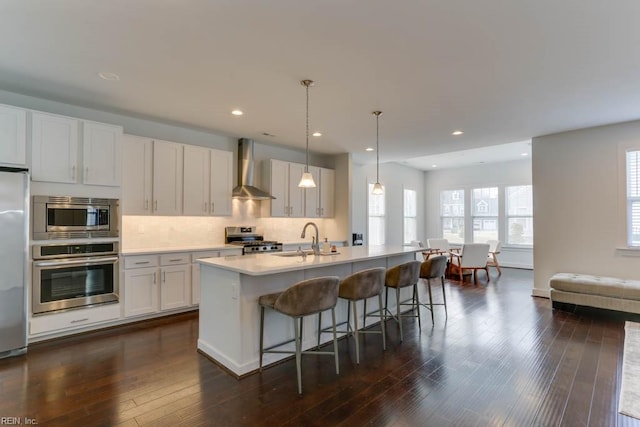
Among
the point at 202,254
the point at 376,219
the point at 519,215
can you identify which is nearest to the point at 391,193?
the point at 376,219

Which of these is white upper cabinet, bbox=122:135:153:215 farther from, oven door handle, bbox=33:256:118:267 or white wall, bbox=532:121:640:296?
white wall, bbox=532:121:640:296

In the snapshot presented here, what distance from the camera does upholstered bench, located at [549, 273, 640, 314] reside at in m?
4.10

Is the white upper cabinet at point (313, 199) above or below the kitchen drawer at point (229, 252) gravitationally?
above

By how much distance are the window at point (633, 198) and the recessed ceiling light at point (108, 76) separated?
6625 mm

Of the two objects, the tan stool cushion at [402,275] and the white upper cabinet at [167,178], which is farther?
the white upper cabinet at [167,178]

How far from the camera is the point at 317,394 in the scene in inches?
96.0

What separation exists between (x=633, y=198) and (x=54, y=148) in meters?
7.51

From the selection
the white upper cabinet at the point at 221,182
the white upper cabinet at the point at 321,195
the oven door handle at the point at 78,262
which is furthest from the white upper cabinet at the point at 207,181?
the white upper cabinet at the point at 321,195

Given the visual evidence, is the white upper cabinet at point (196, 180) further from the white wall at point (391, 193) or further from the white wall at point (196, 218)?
the white wall at point (391, 193)

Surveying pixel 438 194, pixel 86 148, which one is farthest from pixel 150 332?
pixel 438 194

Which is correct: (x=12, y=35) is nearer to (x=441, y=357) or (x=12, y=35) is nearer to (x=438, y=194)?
(x=441, y=357)

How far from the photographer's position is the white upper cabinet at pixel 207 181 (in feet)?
15.8

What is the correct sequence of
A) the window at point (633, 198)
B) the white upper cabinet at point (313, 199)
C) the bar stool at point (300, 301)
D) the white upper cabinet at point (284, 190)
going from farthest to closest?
1. the white upper cabinet at point (313, 199)
2. the white upper cabinet at point (284, 190)
3. the window at point (633, 198)
4. the bar stool at point (300, 301)

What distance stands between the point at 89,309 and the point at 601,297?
6382 mm
